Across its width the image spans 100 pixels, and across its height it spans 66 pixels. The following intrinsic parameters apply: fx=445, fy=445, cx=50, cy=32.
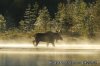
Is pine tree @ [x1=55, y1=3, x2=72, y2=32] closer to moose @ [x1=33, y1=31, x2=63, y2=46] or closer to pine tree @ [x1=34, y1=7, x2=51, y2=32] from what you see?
pine tree @ [x1=34, y1=7, x2=51, y2=32]

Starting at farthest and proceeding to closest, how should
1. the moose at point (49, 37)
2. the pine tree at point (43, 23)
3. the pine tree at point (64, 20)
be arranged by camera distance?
the pine tree at point (43, 23) → the pine tree at point (64, 20) → the moose at point (49, 37)

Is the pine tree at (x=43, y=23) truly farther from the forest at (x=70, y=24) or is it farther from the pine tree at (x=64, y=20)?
the pine tree at (x=64, y=20)

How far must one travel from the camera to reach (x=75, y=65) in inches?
890

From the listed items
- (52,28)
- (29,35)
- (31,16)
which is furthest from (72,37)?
(31,16)

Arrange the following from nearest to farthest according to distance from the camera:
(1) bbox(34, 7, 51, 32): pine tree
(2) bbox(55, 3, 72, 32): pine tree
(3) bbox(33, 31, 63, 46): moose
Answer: (3) bbox(33, 31, 63, 46): moose, (2) bbox(55, 3, 72, 32): pine tree, (1) bbox(34, 7, 51, 32): pine tree

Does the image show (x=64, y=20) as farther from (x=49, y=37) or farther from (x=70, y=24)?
(x=49, y=37)

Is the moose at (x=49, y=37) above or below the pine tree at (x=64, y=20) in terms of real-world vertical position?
below

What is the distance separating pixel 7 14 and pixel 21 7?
4.44 metres

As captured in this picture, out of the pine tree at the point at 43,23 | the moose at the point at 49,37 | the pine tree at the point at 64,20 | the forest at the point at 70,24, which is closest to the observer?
the moose at the point at 49,37

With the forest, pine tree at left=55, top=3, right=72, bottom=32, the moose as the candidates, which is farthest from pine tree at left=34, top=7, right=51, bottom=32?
the moose

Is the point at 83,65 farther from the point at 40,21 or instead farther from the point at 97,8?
the point at 40,21

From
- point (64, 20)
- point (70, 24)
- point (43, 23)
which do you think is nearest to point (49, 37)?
point (64, 20)

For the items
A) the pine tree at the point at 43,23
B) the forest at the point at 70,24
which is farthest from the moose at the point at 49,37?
the pine tree at the point at 43,23

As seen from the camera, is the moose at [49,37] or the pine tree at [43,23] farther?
the pine tree at [43,23]
